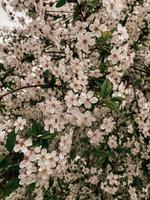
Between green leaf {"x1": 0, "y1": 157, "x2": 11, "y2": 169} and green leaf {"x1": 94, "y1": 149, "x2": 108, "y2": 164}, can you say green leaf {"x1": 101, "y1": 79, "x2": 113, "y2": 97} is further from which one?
green leaf {"x1": 94, "y1": 149, "x2": 108, "y2": 164}

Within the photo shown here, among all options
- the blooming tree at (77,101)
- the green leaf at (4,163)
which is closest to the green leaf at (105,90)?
the blooming tree at (77,101)

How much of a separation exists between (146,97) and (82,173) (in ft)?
4.43

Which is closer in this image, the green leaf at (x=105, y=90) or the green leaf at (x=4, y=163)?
the green leaf at (x=4, y=163)

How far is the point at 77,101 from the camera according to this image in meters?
2.97

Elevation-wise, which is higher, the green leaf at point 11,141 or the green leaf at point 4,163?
the green leaf at point 11,141

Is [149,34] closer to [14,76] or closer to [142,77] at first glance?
[142,77]

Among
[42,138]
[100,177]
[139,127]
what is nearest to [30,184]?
[42,138]

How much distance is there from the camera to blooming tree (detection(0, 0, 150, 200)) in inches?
117

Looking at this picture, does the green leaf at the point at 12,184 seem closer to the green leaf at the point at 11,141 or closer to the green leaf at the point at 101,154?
the green leaf at the point at 11,141

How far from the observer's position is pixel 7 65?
4922mm

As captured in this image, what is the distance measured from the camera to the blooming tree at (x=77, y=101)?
2965 mm

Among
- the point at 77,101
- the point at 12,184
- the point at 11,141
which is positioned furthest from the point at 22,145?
the point at 77,101

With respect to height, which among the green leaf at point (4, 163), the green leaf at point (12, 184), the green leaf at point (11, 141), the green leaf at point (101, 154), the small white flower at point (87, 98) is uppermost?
the small white flower at point (87, 98)

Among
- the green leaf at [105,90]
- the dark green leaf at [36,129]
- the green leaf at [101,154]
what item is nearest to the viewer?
the dark green leaf at [36,129]
